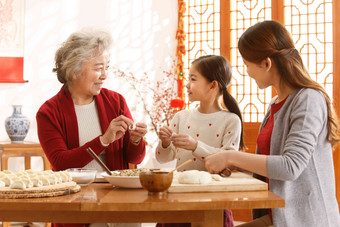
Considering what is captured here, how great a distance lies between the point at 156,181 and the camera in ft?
4.75

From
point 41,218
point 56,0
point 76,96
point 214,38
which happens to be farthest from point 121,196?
point 56,0

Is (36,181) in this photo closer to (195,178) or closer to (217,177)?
(195,178)

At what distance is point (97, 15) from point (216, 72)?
268cm

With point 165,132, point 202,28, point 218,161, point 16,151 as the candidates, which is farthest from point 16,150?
point 218,161

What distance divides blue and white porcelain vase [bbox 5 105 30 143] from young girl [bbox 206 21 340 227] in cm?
288

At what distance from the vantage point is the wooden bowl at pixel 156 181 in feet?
4.75

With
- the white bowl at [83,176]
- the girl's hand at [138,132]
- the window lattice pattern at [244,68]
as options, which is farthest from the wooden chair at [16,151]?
the white bowl at [83,176]

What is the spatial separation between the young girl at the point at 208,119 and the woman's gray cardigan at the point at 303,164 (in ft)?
1.67

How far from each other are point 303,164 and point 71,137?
1.17m

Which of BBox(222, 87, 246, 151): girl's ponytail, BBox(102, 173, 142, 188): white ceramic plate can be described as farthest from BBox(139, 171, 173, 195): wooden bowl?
BBox(222, 87, 246, 151): girl's ponytail

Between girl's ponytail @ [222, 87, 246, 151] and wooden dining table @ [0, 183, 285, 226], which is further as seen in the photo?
girl's ponytail @ [222, 87, 246, 151]

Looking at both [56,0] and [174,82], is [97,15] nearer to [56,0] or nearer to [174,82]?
[56,0]

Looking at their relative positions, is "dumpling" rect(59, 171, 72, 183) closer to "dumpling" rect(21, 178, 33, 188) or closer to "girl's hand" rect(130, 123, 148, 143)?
"dumpling" rect(21, 178, 33, 188)

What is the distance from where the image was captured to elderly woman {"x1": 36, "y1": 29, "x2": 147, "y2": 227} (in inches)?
88.0
